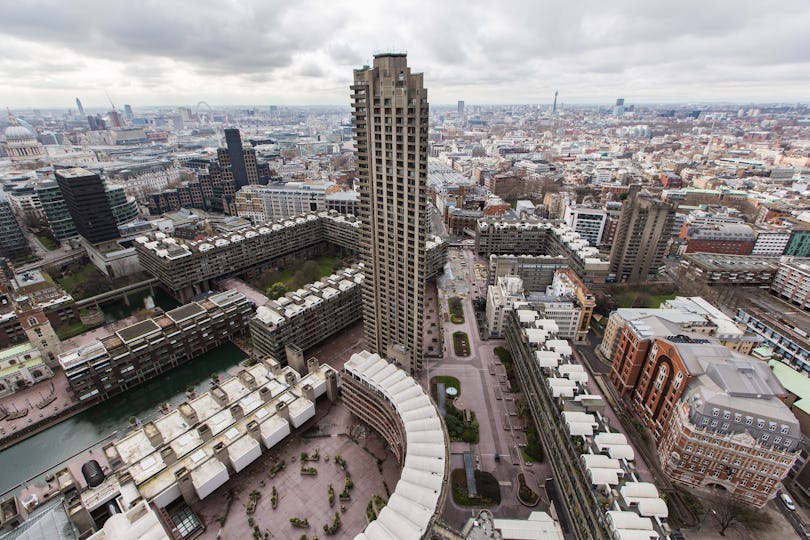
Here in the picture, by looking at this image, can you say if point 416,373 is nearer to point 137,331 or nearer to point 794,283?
point 137,331

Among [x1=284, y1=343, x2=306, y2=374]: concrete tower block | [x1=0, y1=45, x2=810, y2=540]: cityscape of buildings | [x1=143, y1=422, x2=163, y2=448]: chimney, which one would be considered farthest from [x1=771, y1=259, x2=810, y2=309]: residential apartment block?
[x1=143, y1=422, x2=163, y2=448]: chimney

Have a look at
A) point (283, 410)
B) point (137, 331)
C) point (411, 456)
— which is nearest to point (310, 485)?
point (283, 410)

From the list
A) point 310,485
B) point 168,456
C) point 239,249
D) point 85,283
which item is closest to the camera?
point 168,456

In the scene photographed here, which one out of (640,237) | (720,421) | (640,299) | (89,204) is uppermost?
(89,204)

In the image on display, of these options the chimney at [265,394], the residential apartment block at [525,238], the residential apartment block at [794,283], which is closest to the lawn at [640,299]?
the residential apartment block at [525,238]

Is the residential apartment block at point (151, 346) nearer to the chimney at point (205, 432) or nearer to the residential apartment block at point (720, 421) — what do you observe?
the chimney at point (205, 432)

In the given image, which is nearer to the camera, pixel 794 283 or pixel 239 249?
pixel 794 283
